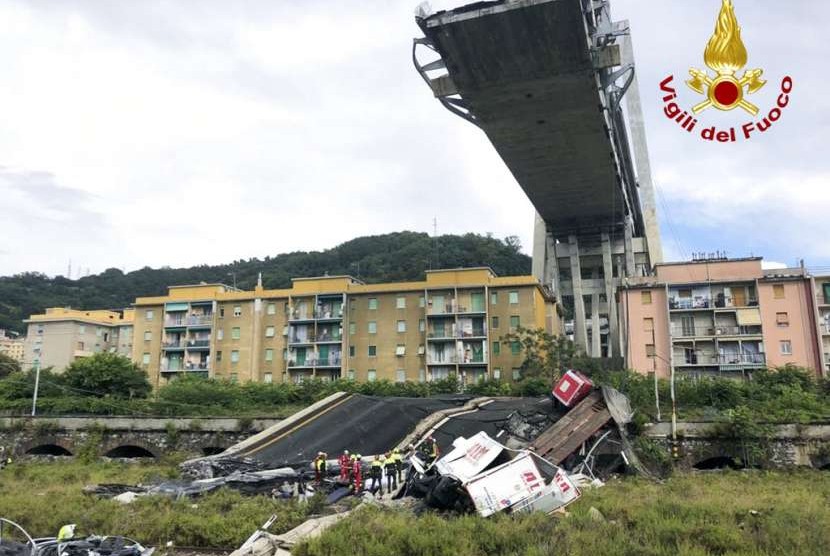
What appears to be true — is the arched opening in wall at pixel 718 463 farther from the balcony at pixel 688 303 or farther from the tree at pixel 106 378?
the tree at pixel 106 378

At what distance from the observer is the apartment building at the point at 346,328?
50.8m

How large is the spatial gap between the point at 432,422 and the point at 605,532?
1321 cm

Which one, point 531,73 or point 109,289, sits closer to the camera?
point 531,73

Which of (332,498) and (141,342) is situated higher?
(141,342)

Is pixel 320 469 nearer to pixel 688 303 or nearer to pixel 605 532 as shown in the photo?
pixel 605 532

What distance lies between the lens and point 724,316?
152 feet

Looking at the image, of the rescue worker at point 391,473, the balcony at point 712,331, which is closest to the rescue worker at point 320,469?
the rescue worker at point 391,473

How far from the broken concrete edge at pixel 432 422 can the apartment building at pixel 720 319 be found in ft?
69.9

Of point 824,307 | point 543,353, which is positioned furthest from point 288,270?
point 824,307

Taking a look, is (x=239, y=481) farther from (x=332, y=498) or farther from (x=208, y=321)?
(x=208, y=321)

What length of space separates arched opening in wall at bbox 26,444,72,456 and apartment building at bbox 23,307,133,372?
133 feet

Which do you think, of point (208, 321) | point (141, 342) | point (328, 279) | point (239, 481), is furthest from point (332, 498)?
point (141, 342)

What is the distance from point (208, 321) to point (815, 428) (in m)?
48.0

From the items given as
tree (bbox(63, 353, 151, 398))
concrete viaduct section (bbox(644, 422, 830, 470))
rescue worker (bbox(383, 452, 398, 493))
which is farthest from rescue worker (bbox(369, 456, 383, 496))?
tree (bbox(63, 353, 151, 398))
